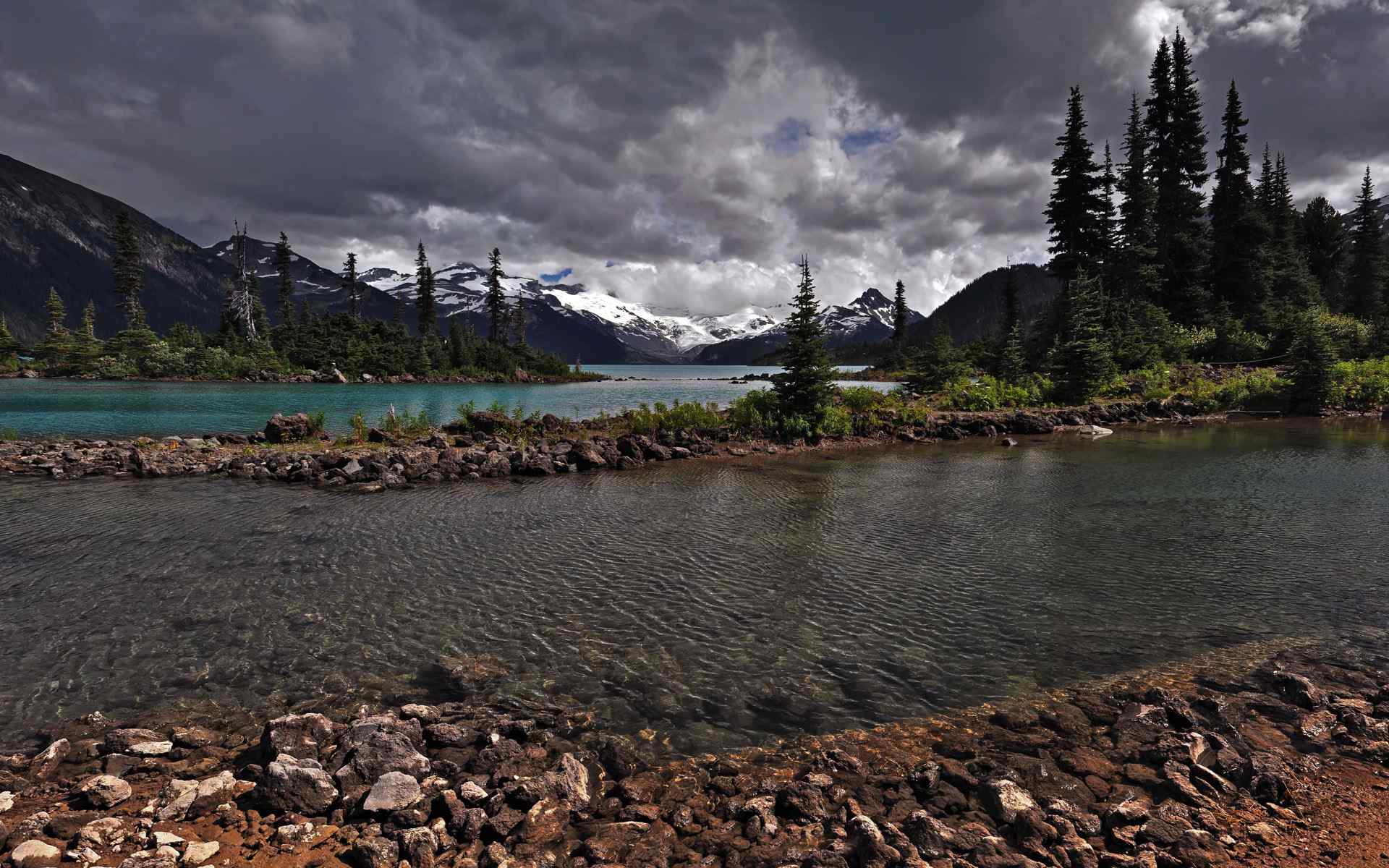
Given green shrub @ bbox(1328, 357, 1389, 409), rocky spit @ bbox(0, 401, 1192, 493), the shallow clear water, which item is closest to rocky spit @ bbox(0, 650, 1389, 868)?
rocky spit @ bbox(0, 401, 1192, 493)

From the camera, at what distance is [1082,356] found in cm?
4809

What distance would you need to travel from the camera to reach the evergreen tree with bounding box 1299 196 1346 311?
8525 cm

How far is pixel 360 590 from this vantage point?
39.0ft

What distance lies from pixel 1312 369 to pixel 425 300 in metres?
149

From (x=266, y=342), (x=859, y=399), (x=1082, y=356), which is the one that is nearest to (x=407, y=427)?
(x=859, y=399)

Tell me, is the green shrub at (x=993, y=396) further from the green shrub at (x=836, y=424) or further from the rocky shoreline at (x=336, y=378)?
the rocky shoreline at (x=336, y=378)

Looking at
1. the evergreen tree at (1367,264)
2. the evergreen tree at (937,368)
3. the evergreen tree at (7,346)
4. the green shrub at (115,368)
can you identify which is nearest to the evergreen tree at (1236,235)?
the evergreen tree at (1367,264)

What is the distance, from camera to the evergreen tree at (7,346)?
309 feet

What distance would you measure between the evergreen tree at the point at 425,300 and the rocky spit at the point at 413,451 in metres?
109

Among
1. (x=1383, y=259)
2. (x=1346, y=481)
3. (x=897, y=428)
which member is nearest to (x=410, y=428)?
(x=897, y=428)

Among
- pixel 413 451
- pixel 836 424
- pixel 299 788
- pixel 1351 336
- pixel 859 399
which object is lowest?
pixel 299 788

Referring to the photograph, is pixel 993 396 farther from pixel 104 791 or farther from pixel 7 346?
pixel 7 346

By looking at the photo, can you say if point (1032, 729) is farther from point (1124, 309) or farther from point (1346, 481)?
point (1124, 309)

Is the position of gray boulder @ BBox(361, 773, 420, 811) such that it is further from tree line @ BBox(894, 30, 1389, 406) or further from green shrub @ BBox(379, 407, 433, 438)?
tree line @ BBox(894, 30, 1389, 406)
